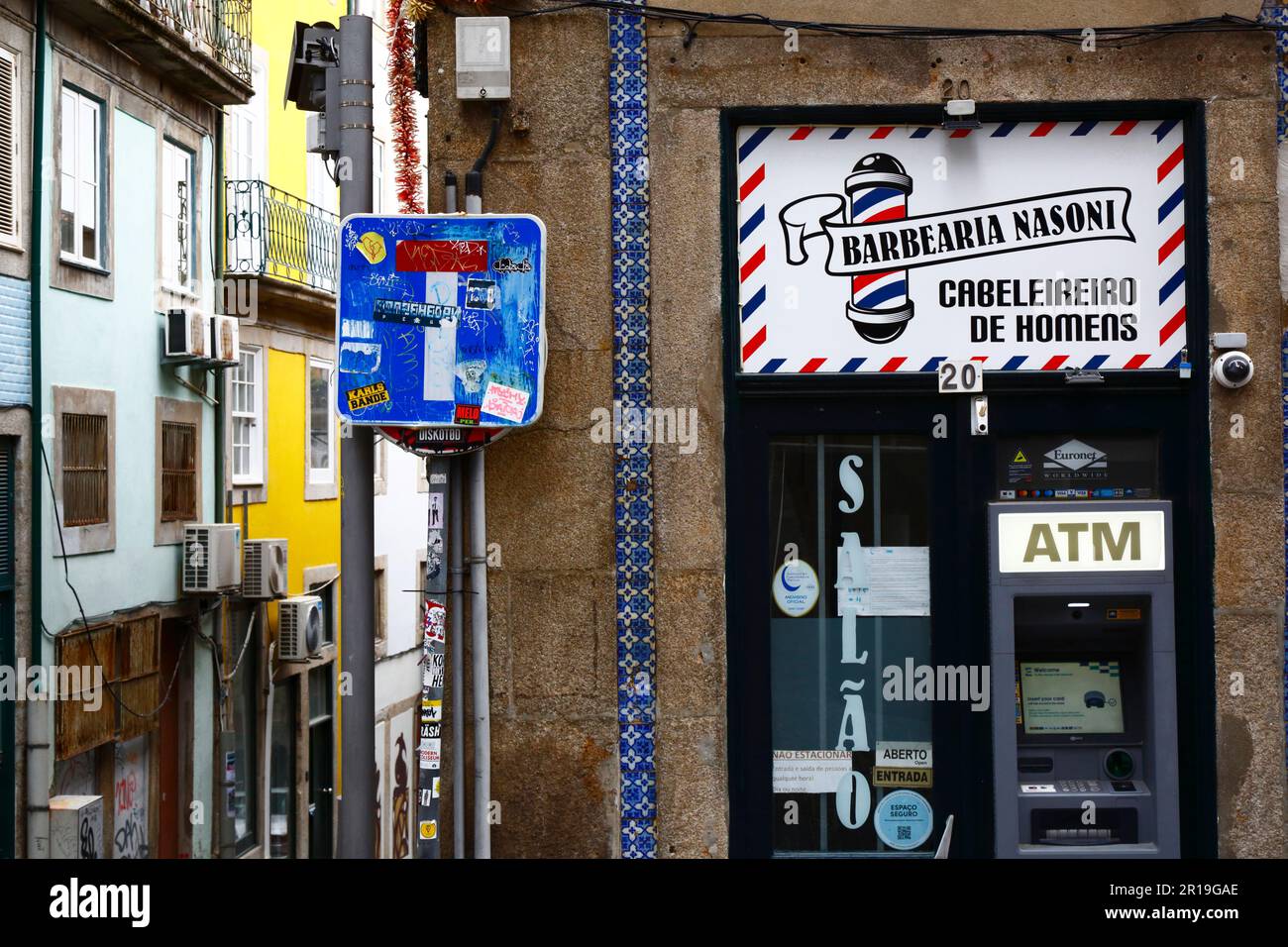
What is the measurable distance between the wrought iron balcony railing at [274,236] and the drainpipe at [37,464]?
182 inches

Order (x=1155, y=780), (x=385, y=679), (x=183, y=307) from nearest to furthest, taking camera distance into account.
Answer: (x=1155, y=780), (x=183, y=307), (x=385, y=679)

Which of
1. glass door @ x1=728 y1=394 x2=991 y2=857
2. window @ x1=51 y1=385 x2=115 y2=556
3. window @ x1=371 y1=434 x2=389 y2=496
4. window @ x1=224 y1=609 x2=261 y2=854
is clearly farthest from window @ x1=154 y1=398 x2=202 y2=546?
glass door @ x1=728 y1=394 x2=991 y2=857

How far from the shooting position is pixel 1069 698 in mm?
5711

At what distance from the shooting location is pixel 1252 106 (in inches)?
226

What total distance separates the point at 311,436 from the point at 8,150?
7.94 metres

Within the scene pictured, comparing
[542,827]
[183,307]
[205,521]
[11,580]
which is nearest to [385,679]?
[205,521]

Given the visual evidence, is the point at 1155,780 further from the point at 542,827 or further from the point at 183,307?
the point at 183,307

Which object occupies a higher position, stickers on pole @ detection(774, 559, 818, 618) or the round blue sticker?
stickers on pole @ detection(774, 559, 818, 618)

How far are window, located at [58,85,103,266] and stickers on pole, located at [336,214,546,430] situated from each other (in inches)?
336

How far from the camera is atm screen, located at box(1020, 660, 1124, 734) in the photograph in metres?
5.70

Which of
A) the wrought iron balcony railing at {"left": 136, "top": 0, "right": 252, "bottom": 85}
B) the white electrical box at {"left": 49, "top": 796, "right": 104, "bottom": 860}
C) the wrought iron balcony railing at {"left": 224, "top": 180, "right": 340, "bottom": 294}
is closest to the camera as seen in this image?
the white electrical box at {"left": 49, "top": 796, "right": 104, "bottom": 860}

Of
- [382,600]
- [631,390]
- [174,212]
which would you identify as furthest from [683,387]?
[382,600]

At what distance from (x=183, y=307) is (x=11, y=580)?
476 centimetres

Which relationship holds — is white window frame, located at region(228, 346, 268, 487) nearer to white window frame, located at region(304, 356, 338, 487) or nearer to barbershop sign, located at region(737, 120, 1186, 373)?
white window frame, located at region(304, 356, 338, 487)
